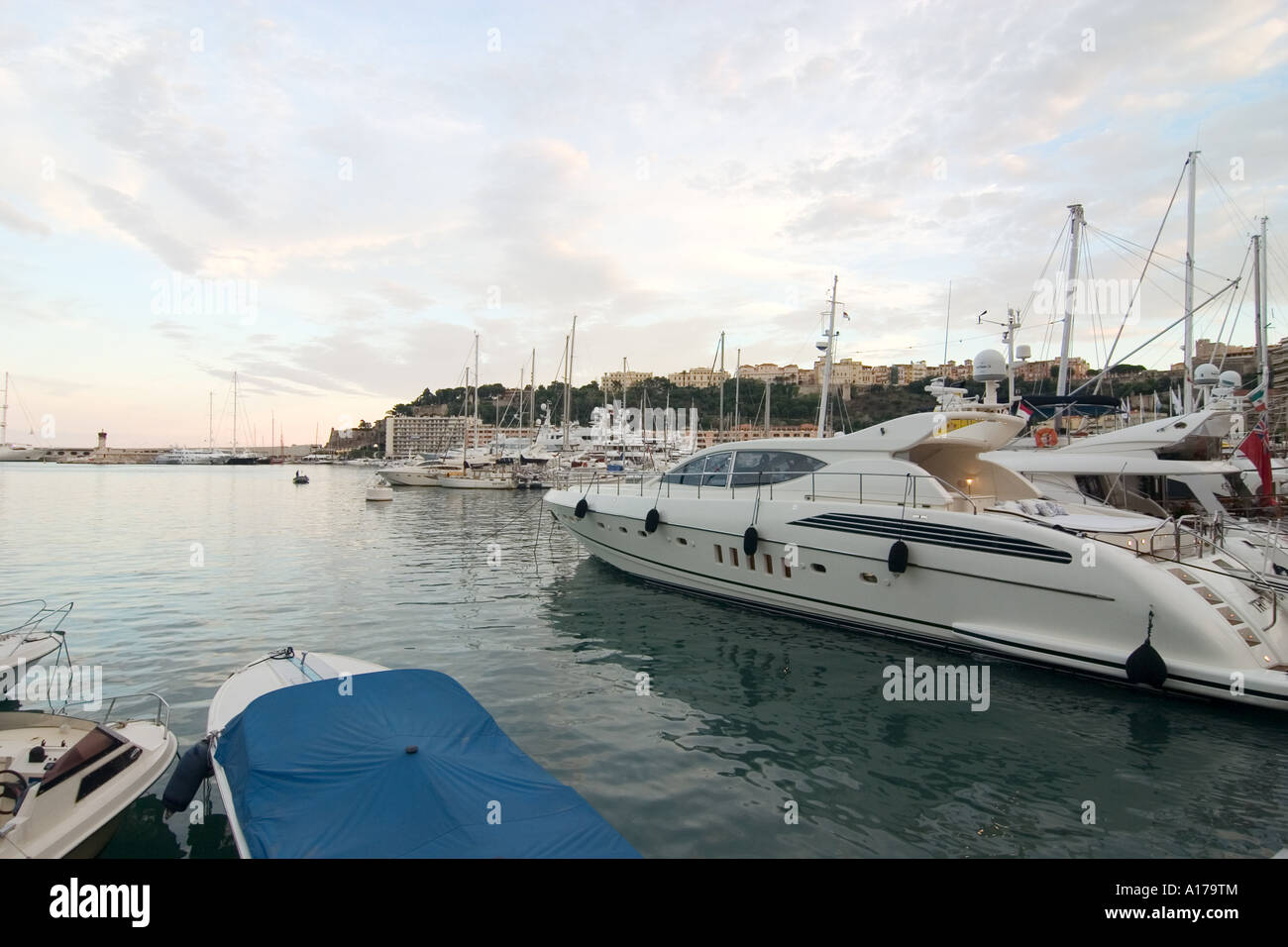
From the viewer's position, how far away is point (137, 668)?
10344 mm

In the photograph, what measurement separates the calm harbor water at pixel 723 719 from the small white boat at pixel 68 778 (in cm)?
56

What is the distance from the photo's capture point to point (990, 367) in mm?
14586

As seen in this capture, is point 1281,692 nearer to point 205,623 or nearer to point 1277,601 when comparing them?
point 1277,601

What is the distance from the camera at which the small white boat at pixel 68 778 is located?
4.75 m

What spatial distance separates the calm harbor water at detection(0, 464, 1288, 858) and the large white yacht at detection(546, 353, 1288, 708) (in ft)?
1.93

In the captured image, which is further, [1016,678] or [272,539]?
[272,539]

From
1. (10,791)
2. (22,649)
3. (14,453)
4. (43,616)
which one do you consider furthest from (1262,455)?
(14,453)

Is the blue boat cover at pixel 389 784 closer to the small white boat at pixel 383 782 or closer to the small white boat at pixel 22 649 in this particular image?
the small white boat at pixel 383 782

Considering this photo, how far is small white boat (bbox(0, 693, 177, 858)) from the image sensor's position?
4.75 meters

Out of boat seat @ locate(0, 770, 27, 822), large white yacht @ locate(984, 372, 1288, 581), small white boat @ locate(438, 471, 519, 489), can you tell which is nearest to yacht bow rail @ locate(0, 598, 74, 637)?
boat seat @ locate(0, 770, 27, 822)

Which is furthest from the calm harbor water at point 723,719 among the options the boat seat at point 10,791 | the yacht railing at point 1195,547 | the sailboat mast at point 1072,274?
the sailboat mast at point 1072,274

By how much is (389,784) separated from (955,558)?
28.8 ft
